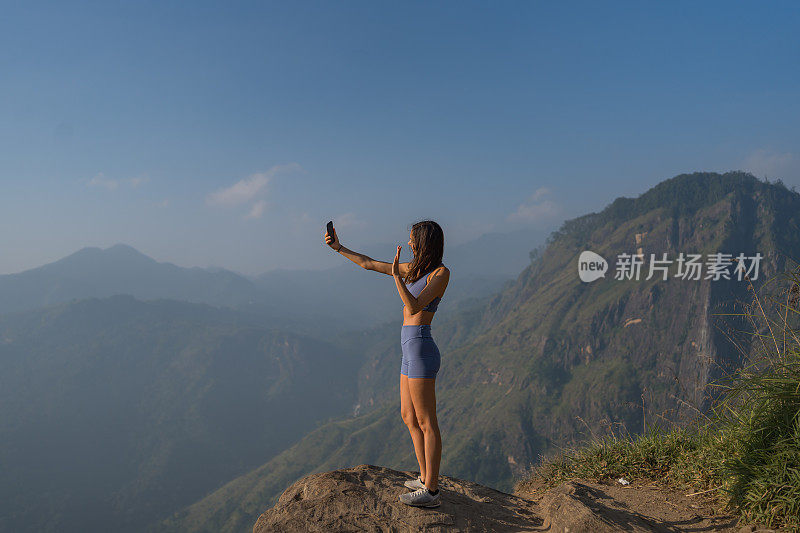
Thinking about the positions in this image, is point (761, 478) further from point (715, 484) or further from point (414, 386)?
point (414, 386)

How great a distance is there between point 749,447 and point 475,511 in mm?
2912

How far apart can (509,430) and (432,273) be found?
14994 centimetres

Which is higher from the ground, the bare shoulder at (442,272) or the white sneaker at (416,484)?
the bare shoulder at (442,272)

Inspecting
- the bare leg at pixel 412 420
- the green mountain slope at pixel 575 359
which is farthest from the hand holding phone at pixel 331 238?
the green mountain slope at pixel 575 359

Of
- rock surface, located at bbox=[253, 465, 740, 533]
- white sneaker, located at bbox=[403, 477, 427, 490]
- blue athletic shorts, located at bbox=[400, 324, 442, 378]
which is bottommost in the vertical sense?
rock surface, located at bbox=[253, 465, 740, 533]

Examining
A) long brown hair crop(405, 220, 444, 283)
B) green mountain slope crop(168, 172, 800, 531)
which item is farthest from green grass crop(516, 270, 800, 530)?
green mountain slope crop(168, 172, 800, 531)

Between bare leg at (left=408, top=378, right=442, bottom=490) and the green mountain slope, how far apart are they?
435 ft

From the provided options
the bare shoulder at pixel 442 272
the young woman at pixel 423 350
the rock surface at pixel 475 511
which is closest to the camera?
the rock surface at pixel 475 511

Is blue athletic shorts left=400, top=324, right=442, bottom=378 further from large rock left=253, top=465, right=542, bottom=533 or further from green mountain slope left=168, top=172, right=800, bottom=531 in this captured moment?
green mountain slope left=168, top=172, right=800, bottom=531

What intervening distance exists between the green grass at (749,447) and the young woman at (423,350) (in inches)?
112

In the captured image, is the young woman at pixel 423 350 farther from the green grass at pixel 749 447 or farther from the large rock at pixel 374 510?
the green grass at pixel 749 447

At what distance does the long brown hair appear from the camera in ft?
15.9

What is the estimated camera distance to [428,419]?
4.70 m

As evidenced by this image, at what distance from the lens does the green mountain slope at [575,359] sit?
137m
